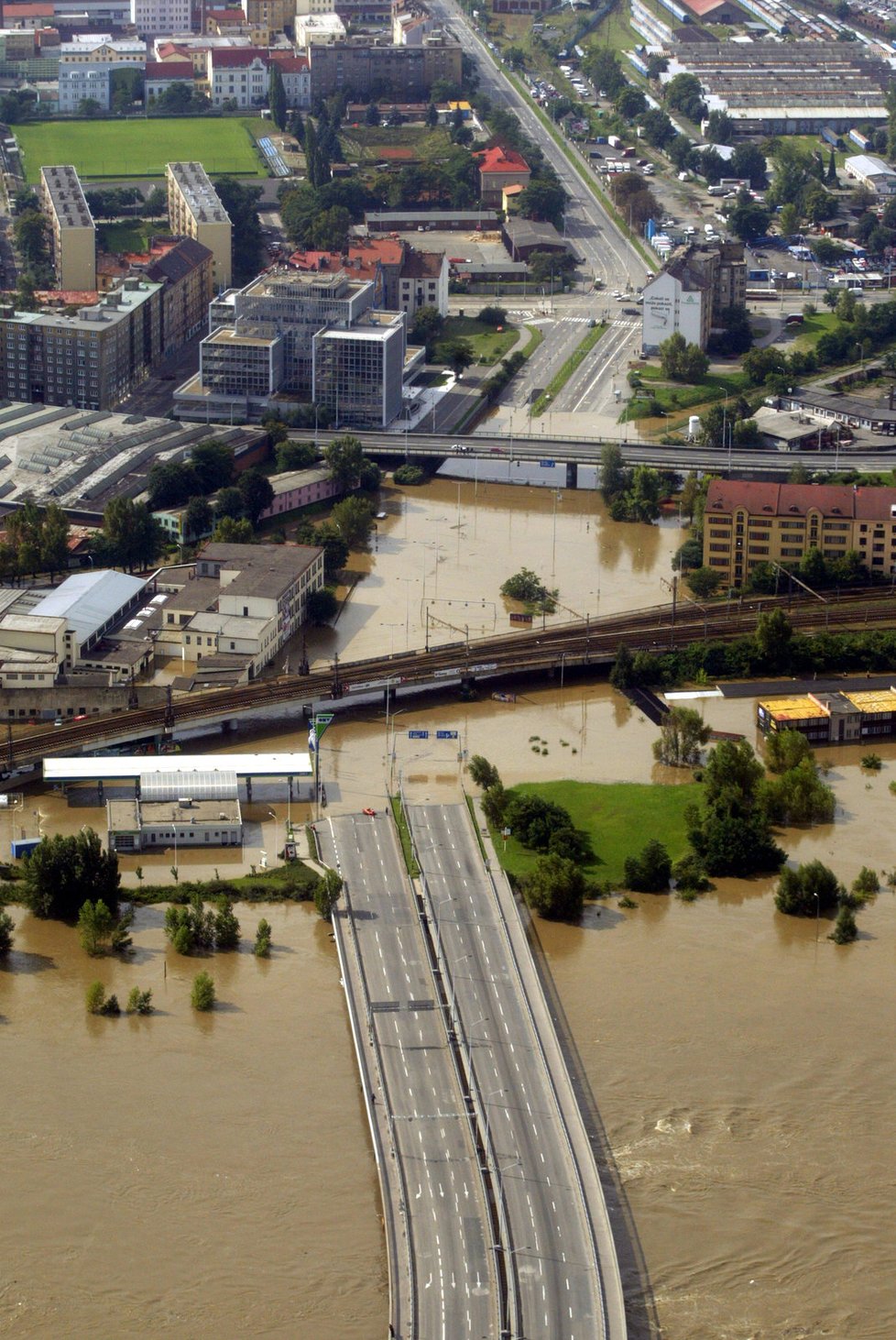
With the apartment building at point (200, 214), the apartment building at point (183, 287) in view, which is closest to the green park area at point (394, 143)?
the apartment building at point (200, 214)

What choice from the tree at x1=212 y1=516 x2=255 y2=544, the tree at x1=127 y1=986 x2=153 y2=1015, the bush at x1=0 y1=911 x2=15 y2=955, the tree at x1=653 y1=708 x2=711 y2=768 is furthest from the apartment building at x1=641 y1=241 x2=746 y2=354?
the tree at x1=127 y1=986 x2=153 y2=1015

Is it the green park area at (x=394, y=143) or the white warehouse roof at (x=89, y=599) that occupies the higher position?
the green park area at (x=394, y=143)

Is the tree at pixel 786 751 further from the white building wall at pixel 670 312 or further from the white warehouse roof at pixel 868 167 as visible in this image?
the white warehouse roof at pixel 868 167

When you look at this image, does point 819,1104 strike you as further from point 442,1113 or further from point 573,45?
point 573,45

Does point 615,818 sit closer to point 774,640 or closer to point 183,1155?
point 774,640

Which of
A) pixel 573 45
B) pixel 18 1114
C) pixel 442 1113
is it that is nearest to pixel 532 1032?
pixel 442 1113
